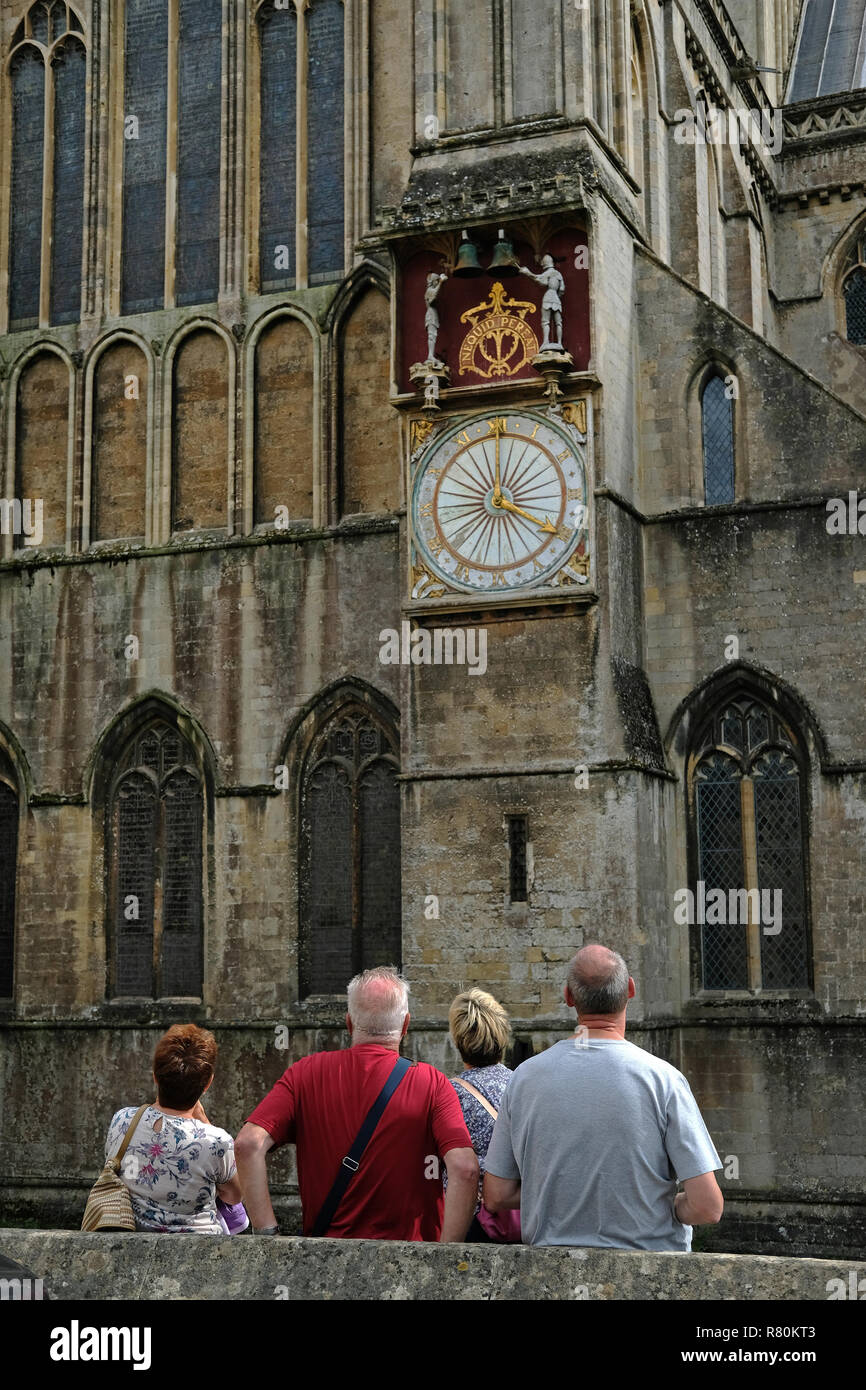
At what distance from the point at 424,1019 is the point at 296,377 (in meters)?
7.75

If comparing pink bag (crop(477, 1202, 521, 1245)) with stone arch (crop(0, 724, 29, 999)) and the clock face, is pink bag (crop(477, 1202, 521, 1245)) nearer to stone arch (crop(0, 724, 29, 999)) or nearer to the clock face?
the clock face

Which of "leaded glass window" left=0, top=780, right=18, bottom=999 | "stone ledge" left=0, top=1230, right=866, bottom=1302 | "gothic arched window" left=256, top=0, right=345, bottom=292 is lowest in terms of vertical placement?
"stone ledge" left=0, top=1230, right=866, bottom=1302

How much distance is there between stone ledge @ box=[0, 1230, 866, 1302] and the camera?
502 cm

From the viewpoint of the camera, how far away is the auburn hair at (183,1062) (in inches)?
265

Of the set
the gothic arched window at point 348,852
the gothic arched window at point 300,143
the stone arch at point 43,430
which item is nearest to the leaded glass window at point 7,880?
the stone arch at point 43,430

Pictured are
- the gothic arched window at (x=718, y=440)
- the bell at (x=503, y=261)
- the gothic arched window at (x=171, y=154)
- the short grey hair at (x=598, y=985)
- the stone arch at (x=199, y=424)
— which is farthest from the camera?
the gothic arched window at (x=171, y=154)

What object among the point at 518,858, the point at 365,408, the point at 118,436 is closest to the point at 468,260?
the point at 365,408

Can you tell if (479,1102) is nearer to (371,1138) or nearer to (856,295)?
(371,1138)

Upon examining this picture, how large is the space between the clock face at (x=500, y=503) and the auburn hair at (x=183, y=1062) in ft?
34.3

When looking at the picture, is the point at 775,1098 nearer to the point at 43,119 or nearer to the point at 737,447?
the point at 737,447

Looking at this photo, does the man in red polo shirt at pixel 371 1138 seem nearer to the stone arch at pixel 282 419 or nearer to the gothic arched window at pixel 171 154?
the stone arch at pixel 282 419

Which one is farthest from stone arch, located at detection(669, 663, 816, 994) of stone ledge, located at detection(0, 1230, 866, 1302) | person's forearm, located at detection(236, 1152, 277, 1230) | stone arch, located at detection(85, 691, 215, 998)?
stone ledge, located at detection(0, 1230, 866, 1302)

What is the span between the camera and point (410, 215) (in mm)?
17562

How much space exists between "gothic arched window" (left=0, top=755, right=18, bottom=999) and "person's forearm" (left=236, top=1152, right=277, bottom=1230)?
14.3m
